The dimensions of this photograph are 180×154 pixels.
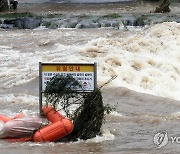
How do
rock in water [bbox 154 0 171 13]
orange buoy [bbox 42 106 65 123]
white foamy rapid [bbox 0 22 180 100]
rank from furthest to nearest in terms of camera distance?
rock in water [bbox 154 0 171 13], white foamy rapid [bbox 0 22 180 100], orange buoy [bbox 42 106 65 123]

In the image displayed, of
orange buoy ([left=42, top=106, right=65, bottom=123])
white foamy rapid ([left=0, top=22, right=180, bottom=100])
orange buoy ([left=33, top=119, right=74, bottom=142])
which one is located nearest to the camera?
orange buoy ([left=33, top=119, right=74, bottom=142])

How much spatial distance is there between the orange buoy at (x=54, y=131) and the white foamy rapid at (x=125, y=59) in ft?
16.8

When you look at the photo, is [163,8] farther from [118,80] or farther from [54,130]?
[54,130]

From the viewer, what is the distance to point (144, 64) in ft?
52.9

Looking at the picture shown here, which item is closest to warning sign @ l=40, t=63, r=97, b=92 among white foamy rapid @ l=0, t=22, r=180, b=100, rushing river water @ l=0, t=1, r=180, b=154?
rushing river water @ l=0, t=1, r=180, b=154

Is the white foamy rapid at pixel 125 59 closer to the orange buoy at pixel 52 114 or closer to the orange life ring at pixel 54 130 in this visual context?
the orange buoy at pixel 52 114

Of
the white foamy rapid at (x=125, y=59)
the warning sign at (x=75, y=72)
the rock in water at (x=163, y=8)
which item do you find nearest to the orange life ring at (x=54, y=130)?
the warning sign at (x=75, y=72)

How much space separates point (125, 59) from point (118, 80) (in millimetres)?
2067

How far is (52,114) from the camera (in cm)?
895

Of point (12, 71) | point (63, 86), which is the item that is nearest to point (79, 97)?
point (63, 86)

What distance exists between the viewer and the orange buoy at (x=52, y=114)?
8.85 metres

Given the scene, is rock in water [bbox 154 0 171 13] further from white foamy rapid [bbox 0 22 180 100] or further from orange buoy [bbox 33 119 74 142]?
orange buoy [bbox 33 119 74 142]

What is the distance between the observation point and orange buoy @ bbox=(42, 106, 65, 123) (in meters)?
8.85

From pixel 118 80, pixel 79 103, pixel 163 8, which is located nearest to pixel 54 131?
pixel 79 103
